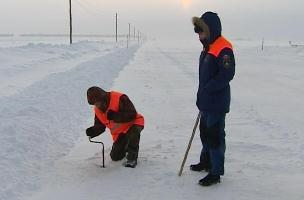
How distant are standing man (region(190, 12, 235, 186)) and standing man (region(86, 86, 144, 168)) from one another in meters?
0.90

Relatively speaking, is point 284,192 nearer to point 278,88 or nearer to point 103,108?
point 103,108

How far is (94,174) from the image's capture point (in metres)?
5.43

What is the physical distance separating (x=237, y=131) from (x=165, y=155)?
2048 mm

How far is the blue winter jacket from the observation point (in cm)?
463

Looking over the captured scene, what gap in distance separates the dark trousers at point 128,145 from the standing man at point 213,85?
88cm

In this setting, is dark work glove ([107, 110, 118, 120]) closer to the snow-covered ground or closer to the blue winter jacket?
the snow-covered ground

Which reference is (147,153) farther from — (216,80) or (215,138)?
(216,80)

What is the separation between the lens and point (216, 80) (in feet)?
15.3

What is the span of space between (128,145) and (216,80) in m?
1.53

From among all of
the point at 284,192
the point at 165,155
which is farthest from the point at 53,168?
the point at 284,192

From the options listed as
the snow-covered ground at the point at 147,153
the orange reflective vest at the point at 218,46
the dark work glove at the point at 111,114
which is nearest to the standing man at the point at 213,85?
the orange reflective vest at the point at 218,46

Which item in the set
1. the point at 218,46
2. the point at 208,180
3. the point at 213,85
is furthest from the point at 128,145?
the point at 218,46

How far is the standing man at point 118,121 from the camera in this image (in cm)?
538

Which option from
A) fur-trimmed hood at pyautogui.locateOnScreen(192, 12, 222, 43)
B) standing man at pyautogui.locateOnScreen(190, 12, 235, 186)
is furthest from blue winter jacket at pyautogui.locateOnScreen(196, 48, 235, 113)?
fur-trimmed hood at pyautogui.locateOnScreen(192, 12, 222, 43)
